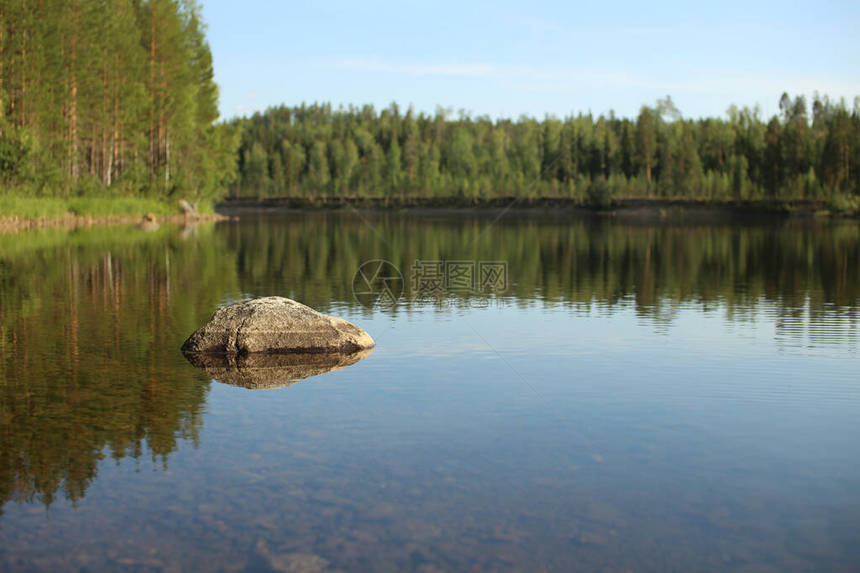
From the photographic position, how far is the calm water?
22.9 feet

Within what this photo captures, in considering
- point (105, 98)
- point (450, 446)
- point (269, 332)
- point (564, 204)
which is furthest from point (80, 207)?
point (564, 204)

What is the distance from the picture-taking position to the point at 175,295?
23.6 metres

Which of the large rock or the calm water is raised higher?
the large rock

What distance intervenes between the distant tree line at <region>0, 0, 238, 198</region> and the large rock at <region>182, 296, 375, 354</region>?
150 feet

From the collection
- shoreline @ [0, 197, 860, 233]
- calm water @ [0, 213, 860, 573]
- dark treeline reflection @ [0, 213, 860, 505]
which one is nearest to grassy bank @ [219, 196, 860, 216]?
shoreline @ [0, 197, 860, 233]

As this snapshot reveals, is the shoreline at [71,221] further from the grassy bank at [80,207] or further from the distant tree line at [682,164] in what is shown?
the distant tree line at [682,164]

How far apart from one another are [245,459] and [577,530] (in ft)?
12.1

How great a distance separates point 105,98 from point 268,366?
6213cm

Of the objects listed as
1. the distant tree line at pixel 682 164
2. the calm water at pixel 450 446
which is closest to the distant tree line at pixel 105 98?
the calm water at pixel 450 446

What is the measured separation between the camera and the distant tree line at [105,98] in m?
57.1

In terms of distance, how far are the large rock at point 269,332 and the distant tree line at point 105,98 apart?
4561cm

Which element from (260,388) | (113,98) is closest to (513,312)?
(260,388)

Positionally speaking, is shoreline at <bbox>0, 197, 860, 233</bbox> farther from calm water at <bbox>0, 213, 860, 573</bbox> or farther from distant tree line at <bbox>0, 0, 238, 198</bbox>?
calm water at <bbox>0, 213, 860, 573</bbox>

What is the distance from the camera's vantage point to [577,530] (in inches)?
287
